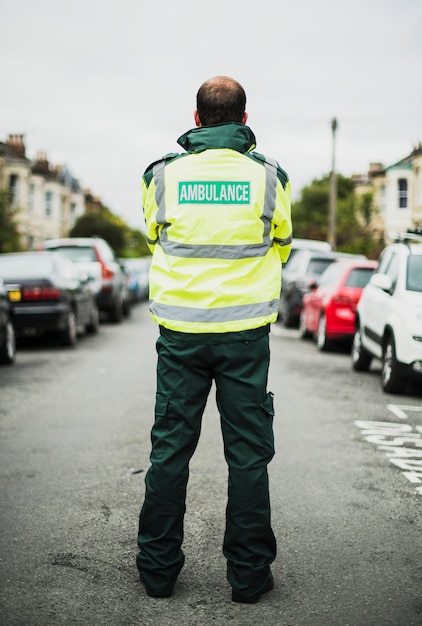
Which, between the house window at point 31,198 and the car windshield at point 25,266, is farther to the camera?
the house window at point 31,198

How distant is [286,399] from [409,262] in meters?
2.42

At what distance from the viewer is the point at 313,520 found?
4.60 m

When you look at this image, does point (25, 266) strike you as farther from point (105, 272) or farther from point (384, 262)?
point (384, 262)

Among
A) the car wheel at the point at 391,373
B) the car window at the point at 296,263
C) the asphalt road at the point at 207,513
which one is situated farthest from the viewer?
the car window at the point at 296,263

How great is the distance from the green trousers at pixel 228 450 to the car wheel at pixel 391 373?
582 centimetres

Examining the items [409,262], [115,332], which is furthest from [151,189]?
[115,332]

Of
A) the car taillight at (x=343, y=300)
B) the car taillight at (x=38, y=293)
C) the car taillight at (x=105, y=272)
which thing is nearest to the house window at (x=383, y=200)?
the car taillight at (x=105, y=272)

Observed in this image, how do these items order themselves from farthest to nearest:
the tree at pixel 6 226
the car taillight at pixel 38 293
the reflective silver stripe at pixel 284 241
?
the tree at pixel 6 226 → the car taillight at pixel 38 293 → the reflective silver stripe at pixel 284 241

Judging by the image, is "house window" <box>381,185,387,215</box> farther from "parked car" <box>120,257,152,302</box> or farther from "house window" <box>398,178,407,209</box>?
"parked car" <box>120,257,152,302</box>

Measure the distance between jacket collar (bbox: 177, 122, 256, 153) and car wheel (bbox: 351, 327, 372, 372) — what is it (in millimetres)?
7926

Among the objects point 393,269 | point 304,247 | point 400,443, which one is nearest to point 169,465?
point 400,443

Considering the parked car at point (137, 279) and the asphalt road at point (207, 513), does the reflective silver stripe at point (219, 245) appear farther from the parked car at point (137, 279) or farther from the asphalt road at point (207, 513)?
the parked car at point (137, 279)

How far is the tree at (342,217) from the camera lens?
33.4 m

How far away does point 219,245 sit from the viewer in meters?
3.44
